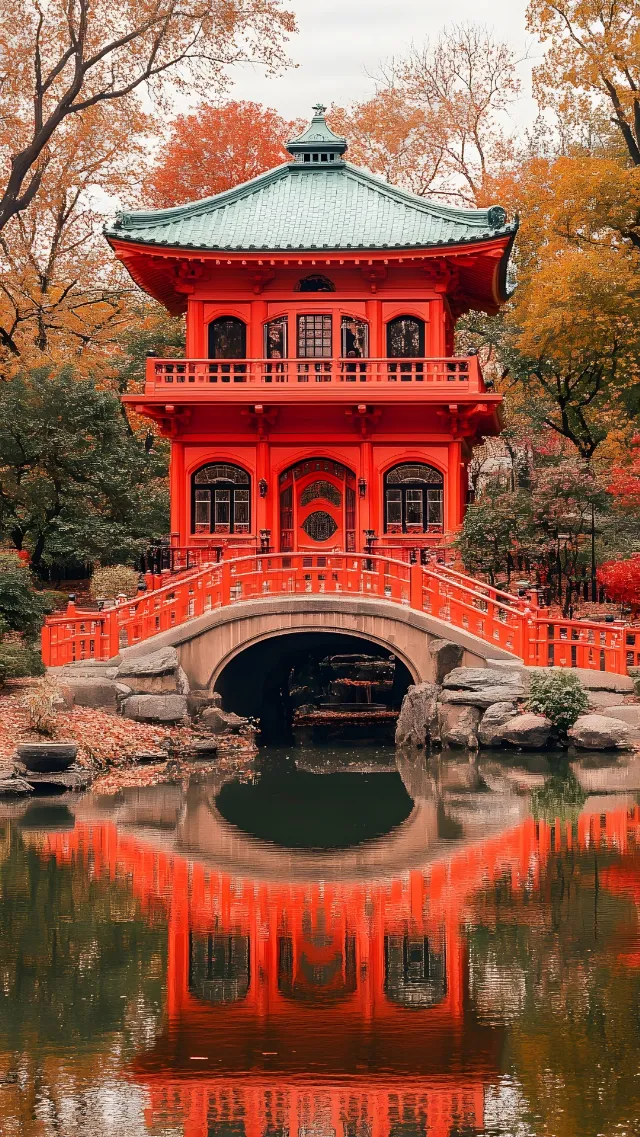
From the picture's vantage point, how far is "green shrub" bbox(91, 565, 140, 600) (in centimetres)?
2970

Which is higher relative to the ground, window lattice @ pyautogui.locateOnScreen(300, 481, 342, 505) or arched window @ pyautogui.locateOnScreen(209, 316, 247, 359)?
arched window @ pyautogui.locateOnScreen(209, 316, 247, 359)

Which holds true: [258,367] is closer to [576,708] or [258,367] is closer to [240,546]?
[240,546]

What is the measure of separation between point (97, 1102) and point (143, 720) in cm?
1519

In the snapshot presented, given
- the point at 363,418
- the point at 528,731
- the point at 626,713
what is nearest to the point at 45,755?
the point at 528,731

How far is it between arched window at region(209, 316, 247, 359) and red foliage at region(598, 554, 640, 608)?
31.0 ft

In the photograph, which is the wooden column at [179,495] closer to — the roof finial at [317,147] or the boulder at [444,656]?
the roof finial at [317,147]

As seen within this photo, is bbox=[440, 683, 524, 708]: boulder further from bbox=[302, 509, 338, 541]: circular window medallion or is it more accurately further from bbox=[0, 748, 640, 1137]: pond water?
bbox=[302, 509, 338, 541]: circular window medallion

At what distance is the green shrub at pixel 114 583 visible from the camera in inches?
1169

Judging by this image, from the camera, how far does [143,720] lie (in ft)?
77.7

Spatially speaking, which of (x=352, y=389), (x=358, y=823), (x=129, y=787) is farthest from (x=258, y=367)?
(x=358, y=823)

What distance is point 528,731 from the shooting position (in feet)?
75.7

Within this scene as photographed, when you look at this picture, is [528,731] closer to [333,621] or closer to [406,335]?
[333,621]

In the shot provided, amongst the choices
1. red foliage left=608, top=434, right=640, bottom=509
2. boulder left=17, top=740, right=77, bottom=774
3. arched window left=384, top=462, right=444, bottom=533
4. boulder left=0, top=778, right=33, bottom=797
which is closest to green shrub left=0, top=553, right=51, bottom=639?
boulder left=17, top=740, right=77, bottom=774

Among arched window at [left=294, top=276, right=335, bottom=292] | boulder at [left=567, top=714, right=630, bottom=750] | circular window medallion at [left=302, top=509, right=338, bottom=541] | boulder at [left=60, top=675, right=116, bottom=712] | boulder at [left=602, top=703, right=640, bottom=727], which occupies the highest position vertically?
arched window at [left=294, top=276, right=335, bottom=292]
